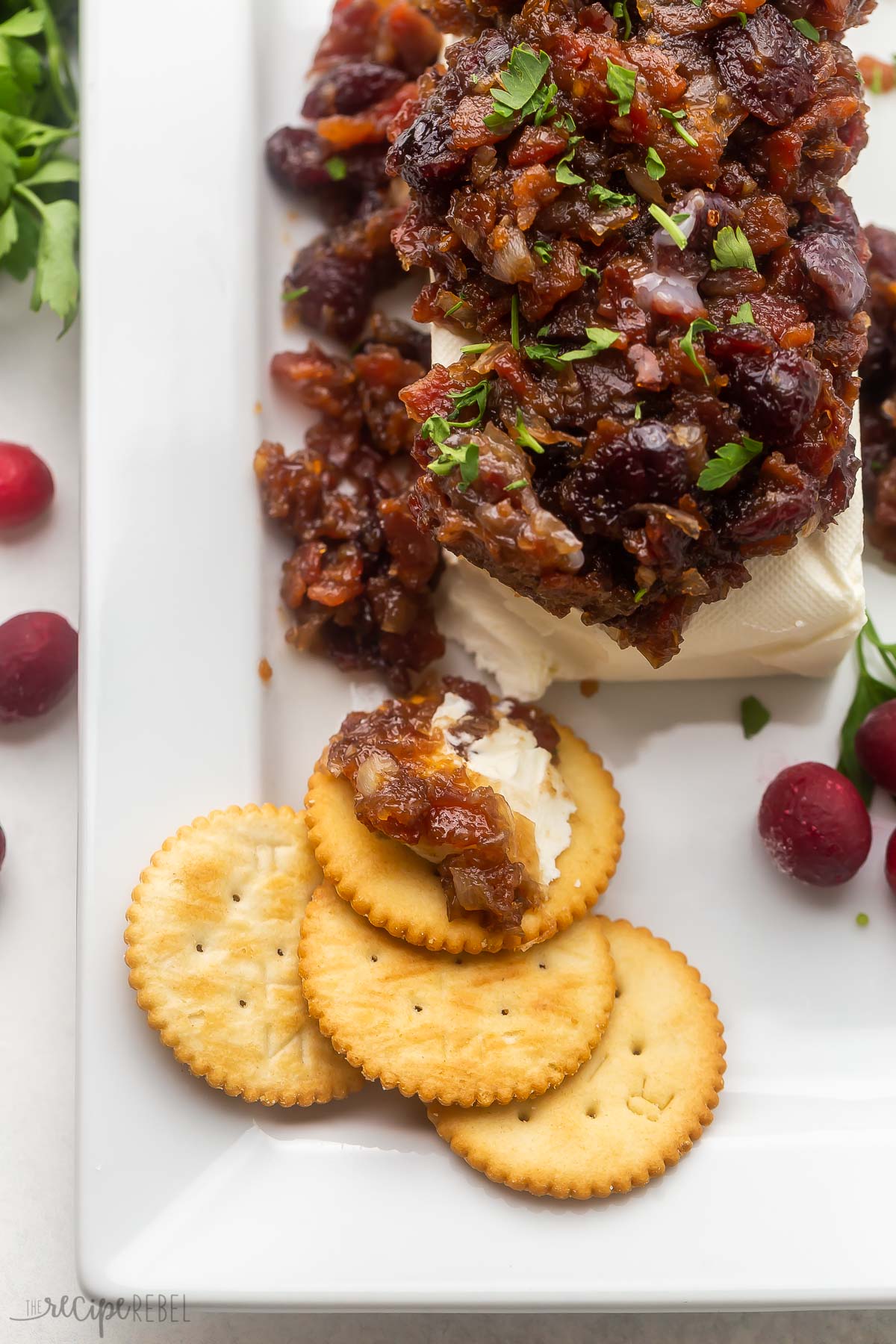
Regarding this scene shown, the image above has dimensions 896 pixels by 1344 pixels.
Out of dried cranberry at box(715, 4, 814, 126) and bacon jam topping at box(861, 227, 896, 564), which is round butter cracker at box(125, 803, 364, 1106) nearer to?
bacon jam topping at box(861, 227, 896, 564)

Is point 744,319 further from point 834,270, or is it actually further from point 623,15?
point 623,15

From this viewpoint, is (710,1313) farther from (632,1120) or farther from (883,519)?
(883,519)

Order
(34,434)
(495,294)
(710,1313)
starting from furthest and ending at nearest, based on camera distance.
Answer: (34,434) → (710,1313) → (495,294)

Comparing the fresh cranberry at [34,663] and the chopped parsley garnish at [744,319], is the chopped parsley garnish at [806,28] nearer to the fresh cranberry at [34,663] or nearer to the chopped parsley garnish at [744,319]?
the chopped parsley garnish at [744,319]

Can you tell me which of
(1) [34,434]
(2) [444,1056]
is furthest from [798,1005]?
(1) [34,434]

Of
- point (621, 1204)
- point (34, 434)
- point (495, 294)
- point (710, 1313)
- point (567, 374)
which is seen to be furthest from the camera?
point (34, 434)

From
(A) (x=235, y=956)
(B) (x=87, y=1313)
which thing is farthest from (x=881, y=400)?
(B) (x=87, y=1313)

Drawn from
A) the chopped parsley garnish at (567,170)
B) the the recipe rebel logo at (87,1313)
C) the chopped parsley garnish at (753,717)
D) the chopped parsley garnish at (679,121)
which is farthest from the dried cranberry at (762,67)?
the the recipe rebel logo at (87,1313)
